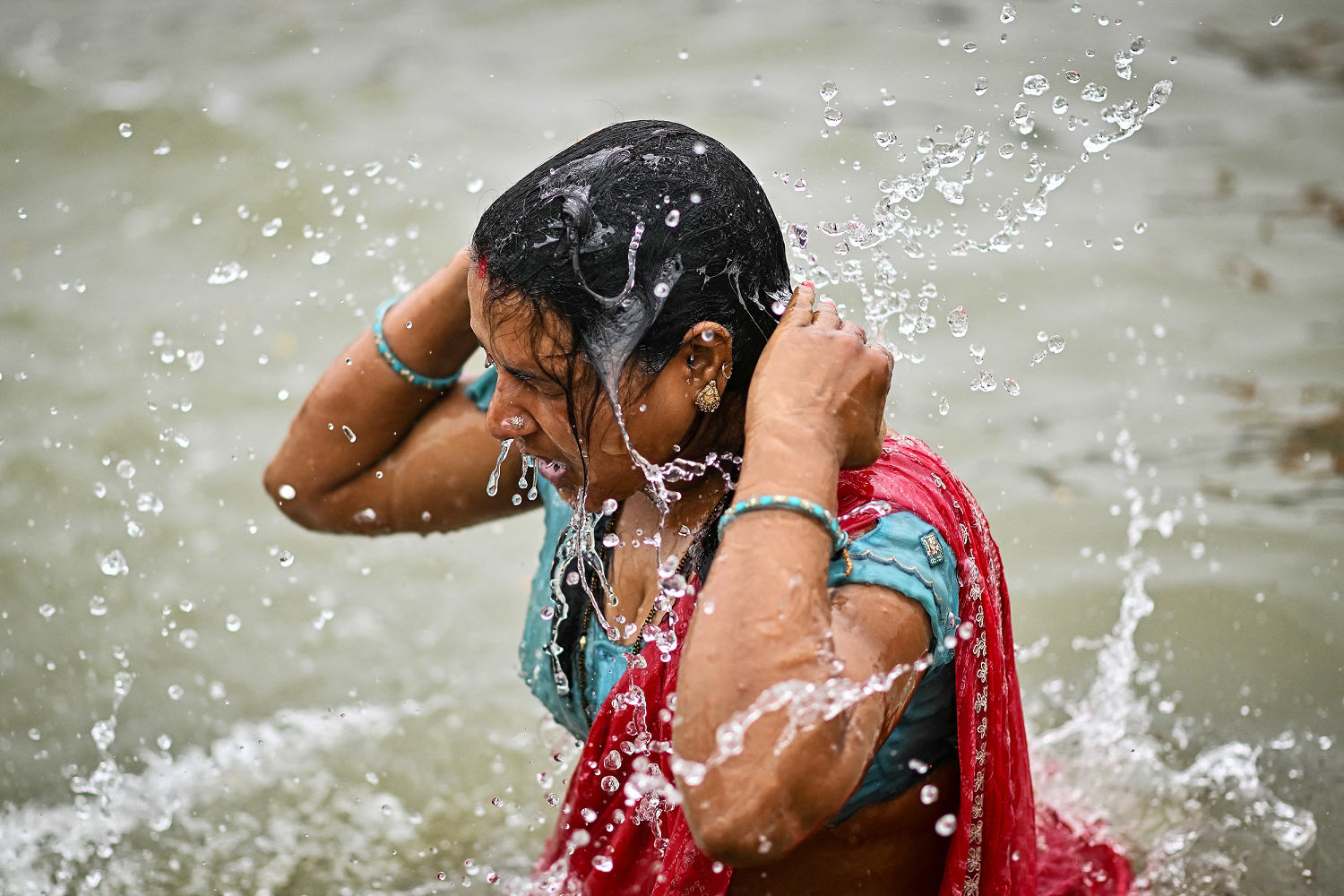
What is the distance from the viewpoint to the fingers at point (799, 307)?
5.85 ft

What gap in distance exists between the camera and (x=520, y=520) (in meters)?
5.12

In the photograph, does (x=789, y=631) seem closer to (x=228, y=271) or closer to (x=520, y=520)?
(x=520, y=520)

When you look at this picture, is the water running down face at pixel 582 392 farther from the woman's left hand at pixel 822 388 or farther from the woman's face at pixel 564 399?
the woman's left hand at pixel 822 388

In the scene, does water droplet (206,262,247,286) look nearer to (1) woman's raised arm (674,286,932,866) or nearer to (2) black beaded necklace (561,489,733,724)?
(2) black beaded necklace (561,489,733,724)

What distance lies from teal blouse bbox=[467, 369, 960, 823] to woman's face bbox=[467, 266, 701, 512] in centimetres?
31

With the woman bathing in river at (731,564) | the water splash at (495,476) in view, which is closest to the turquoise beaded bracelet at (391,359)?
the water splash at (495,476)

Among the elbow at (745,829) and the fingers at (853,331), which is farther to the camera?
the fingers at (853,331)

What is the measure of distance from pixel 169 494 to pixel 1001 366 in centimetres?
323

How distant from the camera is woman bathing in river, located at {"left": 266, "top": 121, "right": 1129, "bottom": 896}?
161 cm

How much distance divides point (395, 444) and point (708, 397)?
936 mm

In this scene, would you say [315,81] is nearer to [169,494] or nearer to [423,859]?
[169,494]

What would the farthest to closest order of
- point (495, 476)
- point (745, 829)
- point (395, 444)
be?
point (395, 444) < point (495, 476) < point (745, 829)

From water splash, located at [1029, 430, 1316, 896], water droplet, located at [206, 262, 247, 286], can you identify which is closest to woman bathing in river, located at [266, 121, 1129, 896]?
water splash, located at [1029, 430, 1316, 896]

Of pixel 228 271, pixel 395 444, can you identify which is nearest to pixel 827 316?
pixel 395 444
